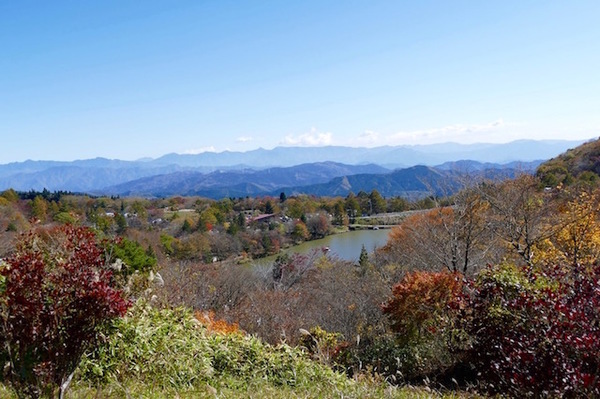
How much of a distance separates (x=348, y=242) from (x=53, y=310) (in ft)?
154

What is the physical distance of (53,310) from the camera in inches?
110

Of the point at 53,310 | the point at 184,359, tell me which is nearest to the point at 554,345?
the point at 184,359

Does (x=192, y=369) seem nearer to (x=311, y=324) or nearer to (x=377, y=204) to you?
(x=311, y=324)

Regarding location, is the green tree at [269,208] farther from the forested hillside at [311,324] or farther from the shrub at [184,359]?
the shrub at [184,359]

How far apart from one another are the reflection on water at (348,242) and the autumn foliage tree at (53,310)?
37776mm

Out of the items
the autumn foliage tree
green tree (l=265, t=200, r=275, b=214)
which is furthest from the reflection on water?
the autumn foliage tree

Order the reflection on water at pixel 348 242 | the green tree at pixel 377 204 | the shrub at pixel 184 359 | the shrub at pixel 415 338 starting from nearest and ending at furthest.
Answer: the shrub at pixel 184 359
the shrub at pixel 415 338
the reflection on water at pixel 348 242
the green tree at pixel 377 204

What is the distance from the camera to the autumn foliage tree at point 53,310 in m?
2.76

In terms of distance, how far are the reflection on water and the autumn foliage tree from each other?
124ft

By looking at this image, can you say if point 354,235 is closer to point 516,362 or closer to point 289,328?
point 289,328

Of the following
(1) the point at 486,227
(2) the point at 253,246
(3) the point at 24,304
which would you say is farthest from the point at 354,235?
(3) the point at 24,304

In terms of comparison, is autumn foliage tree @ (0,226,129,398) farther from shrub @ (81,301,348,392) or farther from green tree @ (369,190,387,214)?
green tree @ (369,190,387,214)

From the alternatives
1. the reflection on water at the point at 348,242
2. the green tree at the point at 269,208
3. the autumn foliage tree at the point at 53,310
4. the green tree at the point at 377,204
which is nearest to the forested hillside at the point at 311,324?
the autumn foliage tree at the point at 53,310

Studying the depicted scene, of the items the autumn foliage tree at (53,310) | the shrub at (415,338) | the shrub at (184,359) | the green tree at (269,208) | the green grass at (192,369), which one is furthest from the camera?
the green tree at (269,208)
